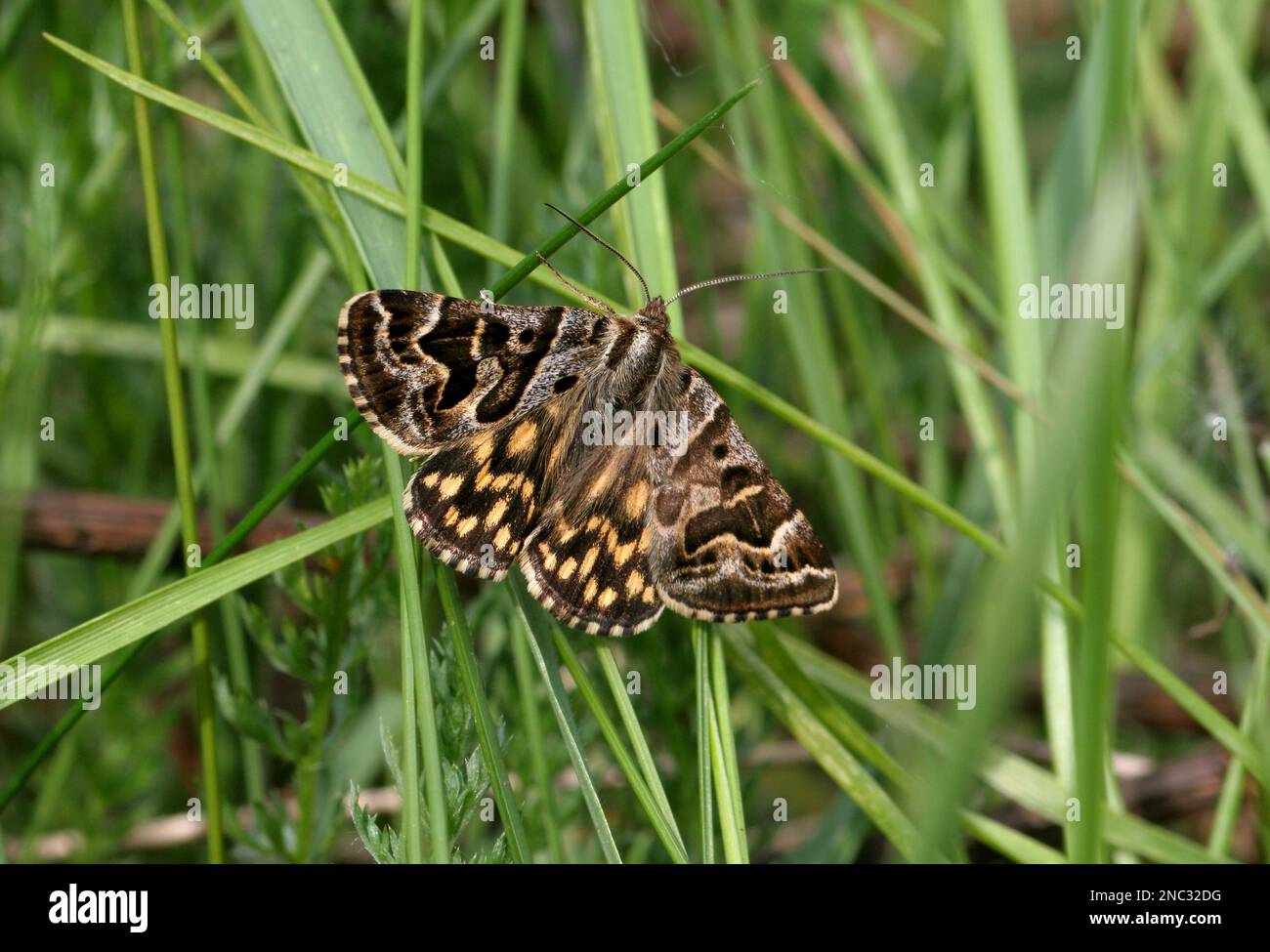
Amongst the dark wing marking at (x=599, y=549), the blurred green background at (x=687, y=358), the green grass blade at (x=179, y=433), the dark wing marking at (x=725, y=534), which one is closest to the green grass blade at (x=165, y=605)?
the blurred green background at (x=687, y=358)

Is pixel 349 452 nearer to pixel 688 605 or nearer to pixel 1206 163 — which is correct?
pixel 688 605

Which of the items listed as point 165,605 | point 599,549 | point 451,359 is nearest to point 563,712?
point 599,549

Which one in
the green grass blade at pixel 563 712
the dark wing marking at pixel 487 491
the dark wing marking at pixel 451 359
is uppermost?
the dark wing marking at pixel 451 359

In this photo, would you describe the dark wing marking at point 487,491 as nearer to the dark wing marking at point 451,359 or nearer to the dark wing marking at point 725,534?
the dark wing marking at point 451,359

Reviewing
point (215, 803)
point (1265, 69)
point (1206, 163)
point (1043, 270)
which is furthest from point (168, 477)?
point (1265, 69)

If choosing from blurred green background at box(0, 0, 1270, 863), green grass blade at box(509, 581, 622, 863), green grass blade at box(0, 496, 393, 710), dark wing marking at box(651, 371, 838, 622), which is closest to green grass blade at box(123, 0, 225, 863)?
blurred green background at box(0, 0, 1270, 863)

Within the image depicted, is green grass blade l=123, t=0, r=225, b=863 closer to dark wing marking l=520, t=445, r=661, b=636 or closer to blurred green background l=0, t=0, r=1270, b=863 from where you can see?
blurred green background l=0, t=0, r=1270, b=863
